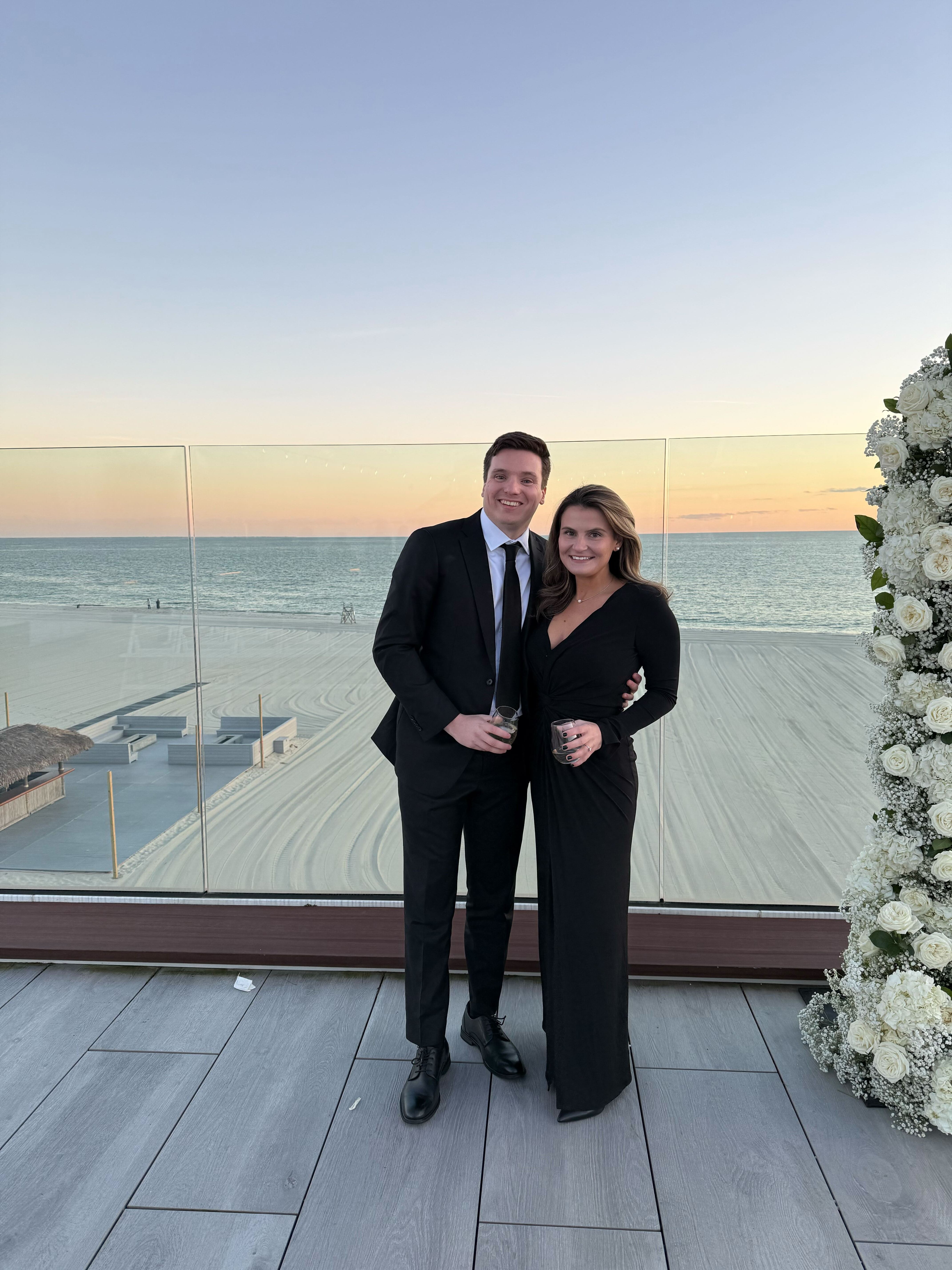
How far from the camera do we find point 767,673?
275cm

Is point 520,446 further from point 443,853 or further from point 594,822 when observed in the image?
point 443,853

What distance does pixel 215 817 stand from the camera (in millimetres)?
→ 2914

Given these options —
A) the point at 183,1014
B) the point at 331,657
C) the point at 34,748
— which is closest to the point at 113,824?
the point at 34,748

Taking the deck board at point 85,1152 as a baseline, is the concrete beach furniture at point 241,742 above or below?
above

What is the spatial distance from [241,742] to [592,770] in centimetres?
168

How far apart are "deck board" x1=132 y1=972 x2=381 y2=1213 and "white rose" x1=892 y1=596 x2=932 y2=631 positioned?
1771 mm

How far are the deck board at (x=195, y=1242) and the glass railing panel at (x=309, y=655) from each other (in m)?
1.42

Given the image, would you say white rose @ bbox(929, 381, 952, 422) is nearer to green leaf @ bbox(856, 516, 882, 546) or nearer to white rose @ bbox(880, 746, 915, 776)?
green leaf @ bbox(856, 516, 882, 546)

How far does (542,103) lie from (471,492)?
297 cm

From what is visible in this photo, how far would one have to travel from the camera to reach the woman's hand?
1.58m

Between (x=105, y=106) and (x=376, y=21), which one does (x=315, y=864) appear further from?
(x=105, y=106)

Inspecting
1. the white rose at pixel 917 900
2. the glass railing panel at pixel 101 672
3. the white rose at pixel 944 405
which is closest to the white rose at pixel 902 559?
the white rose at pixel 944 405

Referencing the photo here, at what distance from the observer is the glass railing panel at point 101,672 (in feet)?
9.15

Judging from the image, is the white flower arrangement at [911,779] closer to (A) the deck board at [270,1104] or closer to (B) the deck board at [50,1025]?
(A) the deck board at [270,1104]
